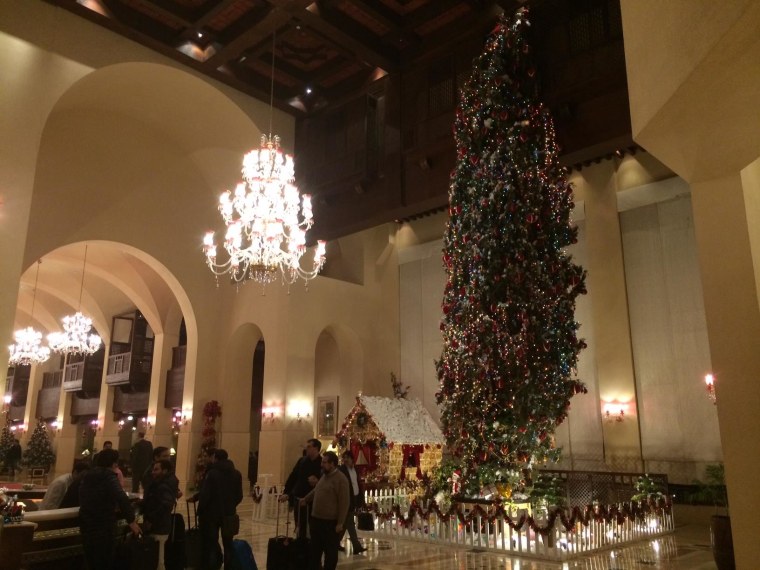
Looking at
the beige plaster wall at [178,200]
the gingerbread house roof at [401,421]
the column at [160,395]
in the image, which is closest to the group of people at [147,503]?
the beige plaster wall at [178,200]

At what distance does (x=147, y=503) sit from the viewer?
573 centimetres

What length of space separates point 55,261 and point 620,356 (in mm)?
15564

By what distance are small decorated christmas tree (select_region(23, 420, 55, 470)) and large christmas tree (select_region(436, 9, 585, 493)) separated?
1912 centimetres

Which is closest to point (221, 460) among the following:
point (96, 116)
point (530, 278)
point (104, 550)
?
point (104, 550)

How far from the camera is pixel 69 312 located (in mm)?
23703

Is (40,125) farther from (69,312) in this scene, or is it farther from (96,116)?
(69,312)

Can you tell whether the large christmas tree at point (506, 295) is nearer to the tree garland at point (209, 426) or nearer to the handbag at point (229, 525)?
the handbag at point (229, 525)

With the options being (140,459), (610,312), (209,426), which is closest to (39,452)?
(209,426)

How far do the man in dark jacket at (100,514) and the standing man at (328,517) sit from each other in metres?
1.55

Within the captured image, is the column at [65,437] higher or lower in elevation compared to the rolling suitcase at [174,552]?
higher

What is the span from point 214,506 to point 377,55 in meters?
9.23

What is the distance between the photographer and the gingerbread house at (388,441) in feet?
41.1

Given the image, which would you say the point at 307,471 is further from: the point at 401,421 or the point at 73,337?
the point at 73,337

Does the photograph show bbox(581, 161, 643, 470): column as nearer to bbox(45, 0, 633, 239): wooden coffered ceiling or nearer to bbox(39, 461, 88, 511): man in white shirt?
bbox(45, 0, 633, 239): wooden coffered ceiling
